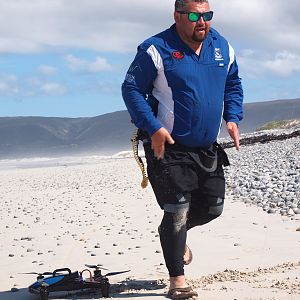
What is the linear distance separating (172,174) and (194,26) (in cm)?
99

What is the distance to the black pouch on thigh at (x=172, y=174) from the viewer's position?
451 cm

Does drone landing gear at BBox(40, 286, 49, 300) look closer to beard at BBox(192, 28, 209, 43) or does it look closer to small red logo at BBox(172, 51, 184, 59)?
small red logo at BBox(172, 51, 184, 59)

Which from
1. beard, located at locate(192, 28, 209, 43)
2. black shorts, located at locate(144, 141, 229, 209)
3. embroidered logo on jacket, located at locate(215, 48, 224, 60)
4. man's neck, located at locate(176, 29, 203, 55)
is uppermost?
beard, located at locate(192, 28, 209, 43)

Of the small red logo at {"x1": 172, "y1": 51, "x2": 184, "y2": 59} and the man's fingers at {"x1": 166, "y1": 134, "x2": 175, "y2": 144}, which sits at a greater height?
the small red logo at {"x1": 172, "y1": 51, "x2": 184, "y2": 59}

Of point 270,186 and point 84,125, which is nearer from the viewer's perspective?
point 270,186

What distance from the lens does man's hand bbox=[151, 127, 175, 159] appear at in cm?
441

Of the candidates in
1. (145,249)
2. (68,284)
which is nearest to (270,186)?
(145,249)

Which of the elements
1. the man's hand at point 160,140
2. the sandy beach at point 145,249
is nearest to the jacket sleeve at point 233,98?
the man's hand at point 160,140

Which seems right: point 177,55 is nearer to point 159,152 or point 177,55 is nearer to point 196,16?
point 196,16

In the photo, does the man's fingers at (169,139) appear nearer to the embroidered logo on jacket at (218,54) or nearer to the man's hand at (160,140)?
the man's hand at (160,140)

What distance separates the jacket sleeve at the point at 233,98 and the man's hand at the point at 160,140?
2.04 feet

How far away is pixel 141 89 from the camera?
4547mm

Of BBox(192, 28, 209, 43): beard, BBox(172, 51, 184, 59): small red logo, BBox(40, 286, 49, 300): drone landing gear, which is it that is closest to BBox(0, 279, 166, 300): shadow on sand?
BBox(40, 286, 49, 300): drone landing gear

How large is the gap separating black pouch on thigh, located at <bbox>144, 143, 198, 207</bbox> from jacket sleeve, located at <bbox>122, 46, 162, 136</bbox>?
0.22 m
